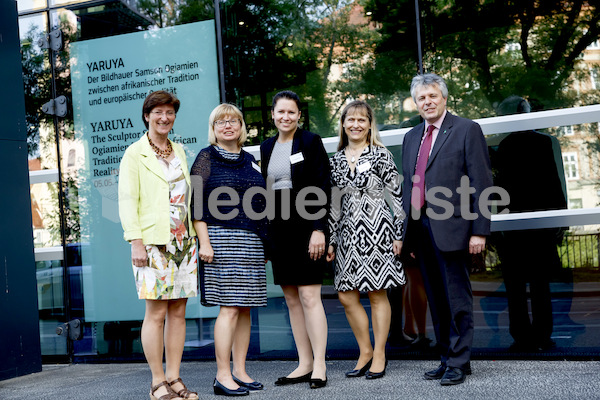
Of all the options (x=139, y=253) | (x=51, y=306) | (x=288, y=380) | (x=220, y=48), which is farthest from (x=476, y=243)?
(x=51, y=306)

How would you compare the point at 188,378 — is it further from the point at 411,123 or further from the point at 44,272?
the point at 411,123

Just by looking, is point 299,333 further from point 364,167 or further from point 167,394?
point 364,167

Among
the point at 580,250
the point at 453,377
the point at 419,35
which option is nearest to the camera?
the point at 453,377

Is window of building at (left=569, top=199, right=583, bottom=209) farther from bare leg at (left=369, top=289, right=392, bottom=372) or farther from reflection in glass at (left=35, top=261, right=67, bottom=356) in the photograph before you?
reflection in glass at (left=35, top=261, right=67, bottom=356)

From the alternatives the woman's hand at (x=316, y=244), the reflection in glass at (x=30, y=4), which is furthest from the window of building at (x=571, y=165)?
the reflection in glass at (x=30, y=4)

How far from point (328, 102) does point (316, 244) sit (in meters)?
1.49

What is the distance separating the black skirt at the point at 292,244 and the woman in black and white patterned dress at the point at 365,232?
18 cm

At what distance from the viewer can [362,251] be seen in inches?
159

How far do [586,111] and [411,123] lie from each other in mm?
1208

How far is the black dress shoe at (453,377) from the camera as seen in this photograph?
3684 mm

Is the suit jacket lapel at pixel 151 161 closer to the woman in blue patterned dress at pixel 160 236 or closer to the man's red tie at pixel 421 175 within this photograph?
the woman in blue patterned dress at pixel 160 236

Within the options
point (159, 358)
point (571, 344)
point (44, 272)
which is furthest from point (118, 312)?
point (571, 344)

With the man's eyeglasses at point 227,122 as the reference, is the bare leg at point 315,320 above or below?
below

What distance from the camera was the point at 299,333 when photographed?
13.4 ft
